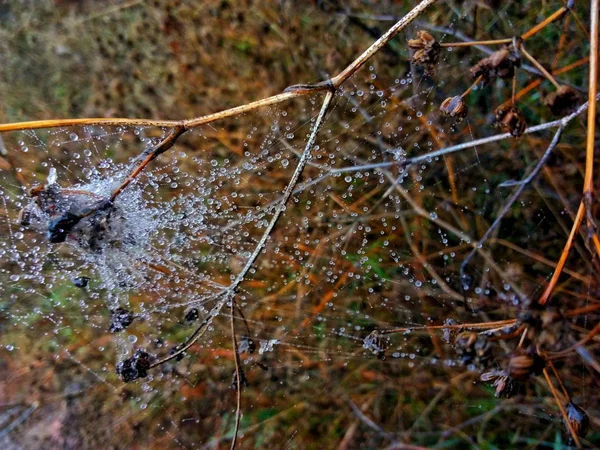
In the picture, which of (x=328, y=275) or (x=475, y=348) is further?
(x=328, y=275)

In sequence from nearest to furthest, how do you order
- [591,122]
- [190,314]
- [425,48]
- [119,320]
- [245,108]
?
[591,122] → [245,108] → [425,48] → [119,320] → [190,314]

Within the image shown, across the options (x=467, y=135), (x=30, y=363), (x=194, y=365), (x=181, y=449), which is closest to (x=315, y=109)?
(x=467, y=135)

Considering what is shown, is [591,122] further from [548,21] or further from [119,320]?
[119,320]

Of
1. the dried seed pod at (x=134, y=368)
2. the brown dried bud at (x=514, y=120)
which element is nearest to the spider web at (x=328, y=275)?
the dried seed pod at (x=134, y=368)

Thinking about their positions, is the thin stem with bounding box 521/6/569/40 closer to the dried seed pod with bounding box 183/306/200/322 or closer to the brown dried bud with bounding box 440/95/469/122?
the brown dried bud with bounding box 440/95/469/122

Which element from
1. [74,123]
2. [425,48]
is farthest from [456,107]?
[74,123]

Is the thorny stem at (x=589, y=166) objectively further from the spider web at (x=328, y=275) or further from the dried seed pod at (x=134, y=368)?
the spider web at (x=328, y=275)
